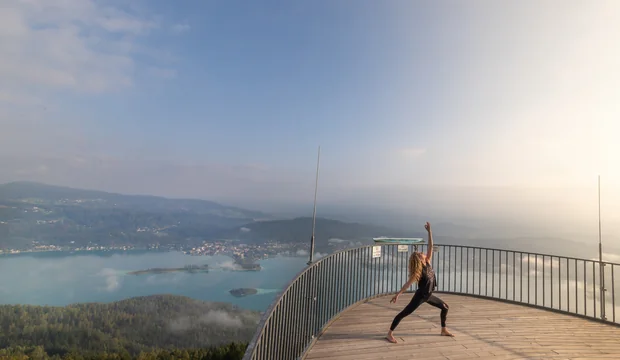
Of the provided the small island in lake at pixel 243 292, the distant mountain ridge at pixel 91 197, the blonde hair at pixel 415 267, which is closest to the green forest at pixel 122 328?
the small island in lake at pixel 243 292

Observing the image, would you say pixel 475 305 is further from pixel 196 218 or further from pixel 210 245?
pixel 196 218

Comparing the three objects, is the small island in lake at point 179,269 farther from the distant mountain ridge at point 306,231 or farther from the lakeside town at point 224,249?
the distant mountain ridge at point 306,231

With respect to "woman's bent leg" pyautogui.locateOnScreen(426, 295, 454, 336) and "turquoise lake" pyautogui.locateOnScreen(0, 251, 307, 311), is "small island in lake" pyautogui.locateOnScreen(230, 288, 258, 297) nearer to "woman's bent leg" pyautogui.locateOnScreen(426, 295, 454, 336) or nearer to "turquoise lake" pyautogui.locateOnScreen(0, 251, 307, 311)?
"turquoise lake" pyautogui.locateOnScreen(0, 251, 307, 311)

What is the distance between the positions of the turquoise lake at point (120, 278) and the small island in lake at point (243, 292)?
163cm

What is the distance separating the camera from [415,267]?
14.9 ft

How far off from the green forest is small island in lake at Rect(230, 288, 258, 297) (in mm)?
16685

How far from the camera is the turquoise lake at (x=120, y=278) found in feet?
386

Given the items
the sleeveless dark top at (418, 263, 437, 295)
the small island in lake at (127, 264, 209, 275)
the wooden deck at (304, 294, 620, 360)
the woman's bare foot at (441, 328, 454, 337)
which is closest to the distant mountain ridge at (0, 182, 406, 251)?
the small island in lake at (127, 264, 209, 275)

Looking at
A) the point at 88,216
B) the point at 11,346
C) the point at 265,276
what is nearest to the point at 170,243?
the point at 88,216

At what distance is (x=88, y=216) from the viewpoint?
152750 mm

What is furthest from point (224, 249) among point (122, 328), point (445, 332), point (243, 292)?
point (445, 332)

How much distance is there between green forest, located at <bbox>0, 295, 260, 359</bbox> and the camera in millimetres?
63812

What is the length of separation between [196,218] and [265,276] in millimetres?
76938

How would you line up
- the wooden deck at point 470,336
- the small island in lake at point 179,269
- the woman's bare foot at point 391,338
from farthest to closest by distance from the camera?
the small island in lake at point 179,269 → the woman's bare foot at point 391,338 → the wooden deck at point 470,336
